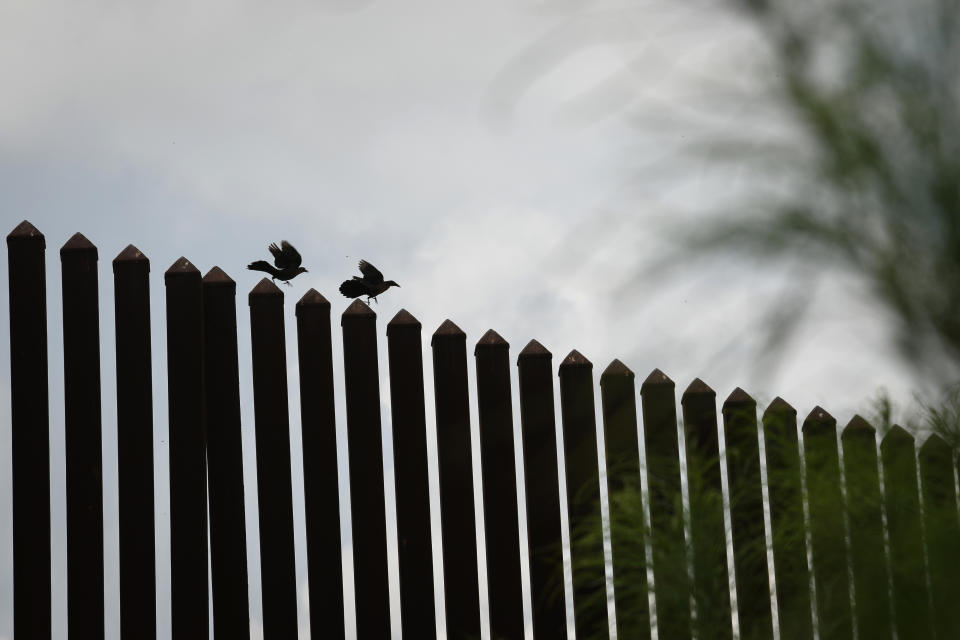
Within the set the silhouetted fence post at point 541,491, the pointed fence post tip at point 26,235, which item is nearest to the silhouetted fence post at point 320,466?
the silhouetted fence post at point 541,491

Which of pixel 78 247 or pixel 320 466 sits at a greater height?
pixel 78 247

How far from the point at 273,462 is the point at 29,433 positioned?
0.80 meters

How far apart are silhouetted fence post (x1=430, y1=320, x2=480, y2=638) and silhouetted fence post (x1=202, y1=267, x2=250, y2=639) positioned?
66 centimetres

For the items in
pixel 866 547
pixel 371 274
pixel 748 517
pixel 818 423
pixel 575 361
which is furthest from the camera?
pixel 818 423

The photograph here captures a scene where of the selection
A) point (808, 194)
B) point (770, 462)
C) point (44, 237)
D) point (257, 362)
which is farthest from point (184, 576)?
point (808, 194)

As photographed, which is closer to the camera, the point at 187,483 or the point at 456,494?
the point at 187,483

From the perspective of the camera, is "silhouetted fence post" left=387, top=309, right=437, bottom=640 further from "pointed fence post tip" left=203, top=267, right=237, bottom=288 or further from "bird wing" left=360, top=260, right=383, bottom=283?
"pointed fence post tip" left=203, top=267, right=237, bottom=288

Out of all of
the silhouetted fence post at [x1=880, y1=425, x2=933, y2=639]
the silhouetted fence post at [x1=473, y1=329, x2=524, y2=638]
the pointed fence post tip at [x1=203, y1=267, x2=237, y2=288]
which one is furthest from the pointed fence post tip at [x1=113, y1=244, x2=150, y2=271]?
the silhouetted fence post at [x1=880, y1=425, x2=933, y2=639]

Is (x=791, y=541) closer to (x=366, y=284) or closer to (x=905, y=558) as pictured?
(x=905, y=558)

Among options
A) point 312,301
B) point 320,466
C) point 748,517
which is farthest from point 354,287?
point 748,517

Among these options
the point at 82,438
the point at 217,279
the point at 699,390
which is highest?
the point at 217,279

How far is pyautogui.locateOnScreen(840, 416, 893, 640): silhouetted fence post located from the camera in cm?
113

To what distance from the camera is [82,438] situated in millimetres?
2977

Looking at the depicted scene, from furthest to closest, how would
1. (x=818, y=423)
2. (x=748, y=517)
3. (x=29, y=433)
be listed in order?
(x=818, y=423) < (x=29, y=433) < (x=748, y=517)
